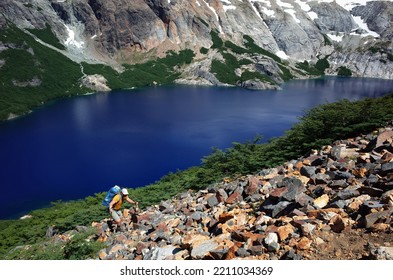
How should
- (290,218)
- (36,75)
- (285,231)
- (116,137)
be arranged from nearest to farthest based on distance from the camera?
1. (285,231)
2. (290,218)
3. (116,137)
4. (36,75)

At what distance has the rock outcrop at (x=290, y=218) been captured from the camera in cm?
924

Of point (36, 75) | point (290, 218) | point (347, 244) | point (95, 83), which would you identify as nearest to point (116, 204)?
point (290, 218)

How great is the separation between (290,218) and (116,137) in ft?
251

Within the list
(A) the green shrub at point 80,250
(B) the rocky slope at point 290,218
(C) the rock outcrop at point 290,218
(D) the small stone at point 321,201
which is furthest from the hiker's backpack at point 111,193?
(D) the small stone at point 321,201

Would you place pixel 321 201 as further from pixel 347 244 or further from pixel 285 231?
pixel 347 244

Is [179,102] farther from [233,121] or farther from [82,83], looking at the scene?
[82,83]

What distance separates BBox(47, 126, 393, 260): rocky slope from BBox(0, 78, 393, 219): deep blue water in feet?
135

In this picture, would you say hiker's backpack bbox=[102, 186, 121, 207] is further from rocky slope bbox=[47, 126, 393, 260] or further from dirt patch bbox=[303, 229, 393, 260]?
dirt patch bbox=[303, 229, 393, 260]

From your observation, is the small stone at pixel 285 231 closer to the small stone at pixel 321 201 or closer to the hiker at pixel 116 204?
the small stone at pixel 321 201

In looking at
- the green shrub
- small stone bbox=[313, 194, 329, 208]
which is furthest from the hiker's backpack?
small stone bbox=[313, 194, 329, 208]

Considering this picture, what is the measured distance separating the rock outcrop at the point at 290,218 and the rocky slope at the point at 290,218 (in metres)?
0.02

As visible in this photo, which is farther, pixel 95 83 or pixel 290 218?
pixel 95 83

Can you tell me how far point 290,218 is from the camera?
10.9 m

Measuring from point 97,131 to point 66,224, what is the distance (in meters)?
70.1
